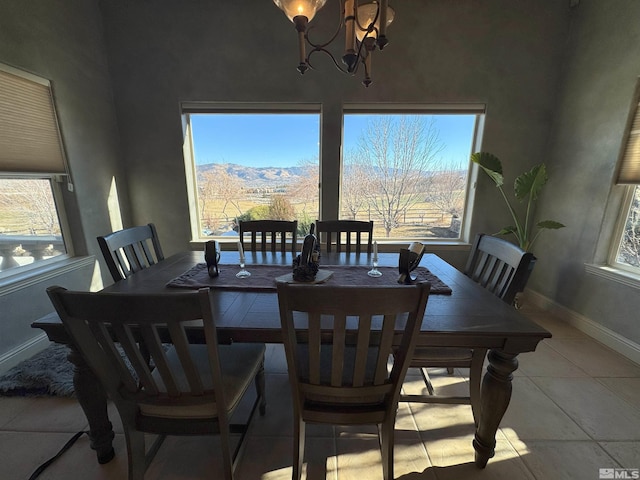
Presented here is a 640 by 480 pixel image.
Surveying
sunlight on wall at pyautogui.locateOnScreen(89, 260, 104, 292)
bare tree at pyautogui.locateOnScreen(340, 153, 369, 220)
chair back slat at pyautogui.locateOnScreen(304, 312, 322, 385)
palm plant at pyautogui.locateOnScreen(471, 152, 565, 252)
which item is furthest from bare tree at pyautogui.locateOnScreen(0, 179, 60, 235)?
palm plant at pyautogui.locateOnScreen(471, 152, 565, 252)

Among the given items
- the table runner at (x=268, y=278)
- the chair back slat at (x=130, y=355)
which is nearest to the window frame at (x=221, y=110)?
the table runner at (x=268, y=278)

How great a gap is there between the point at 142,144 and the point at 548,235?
442 cm

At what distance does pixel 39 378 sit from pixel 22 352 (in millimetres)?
→ 389

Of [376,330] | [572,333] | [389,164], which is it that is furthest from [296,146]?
[572,333]

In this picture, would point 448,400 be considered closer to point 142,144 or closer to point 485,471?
point 485,471

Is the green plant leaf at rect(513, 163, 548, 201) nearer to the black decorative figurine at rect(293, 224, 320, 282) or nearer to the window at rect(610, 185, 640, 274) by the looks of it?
the window at rect(610, 185, 640, 274)

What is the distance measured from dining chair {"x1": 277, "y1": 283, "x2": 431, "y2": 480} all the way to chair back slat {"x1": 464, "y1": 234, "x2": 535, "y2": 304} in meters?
0.63

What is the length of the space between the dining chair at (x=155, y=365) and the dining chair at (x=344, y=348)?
257 millimetres

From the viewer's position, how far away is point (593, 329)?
2.27m

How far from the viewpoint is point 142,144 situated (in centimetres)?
291

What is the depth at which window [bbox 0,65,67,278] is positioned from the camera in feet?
6.33

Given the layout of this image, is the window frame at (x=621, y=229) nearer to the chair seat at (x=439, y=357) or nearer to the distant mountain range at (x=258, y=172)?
the chair seat at (x=439, y=357)

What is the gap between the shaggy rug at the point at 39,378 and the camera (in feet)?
5.45

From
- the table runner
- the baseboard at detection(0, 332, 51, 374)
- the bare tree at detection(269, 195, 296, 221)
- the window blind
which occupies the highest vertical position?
the window blind
